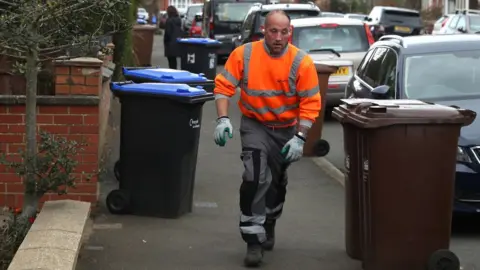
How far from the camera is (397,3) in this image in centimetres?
5772

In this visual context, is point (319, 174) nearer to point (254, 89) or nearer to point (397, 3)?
point (254, 89)

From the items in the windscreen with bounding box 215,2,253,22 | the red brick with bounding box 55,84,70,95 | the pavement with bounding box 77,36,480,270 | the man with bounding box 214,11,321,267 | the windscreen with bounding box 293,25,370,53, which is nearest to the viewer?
the man with bounding box 214,11,321,267

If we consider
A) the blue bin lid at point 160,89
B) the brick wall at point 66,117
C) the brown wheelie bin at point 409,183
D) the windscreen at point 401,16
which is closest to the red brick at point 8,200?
the brick wall at point 66,117

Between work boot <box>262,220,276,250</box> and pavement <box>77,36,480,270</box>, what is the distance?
0.06 metres

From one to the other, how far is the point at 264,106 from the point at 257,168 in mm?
420

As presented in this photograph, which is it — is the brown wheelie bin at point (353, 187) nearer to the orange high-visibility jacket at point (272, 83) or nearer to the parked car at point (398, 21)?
the orange high-visibility jacket at point (272, 83)

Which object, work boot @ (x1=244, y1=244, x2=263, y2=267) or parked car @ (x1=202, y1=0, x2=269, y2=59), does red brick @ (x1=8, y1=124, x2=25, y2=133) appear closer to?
work boot @ (x1=244, y1=244, x2=263, y2=267)

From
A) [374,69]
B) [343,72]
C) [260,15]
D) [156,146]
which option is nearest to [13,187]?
[156,146]

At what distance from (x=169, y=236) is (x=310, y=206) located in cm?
190

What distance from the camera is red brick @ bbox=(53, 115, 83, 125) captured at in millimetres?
7871

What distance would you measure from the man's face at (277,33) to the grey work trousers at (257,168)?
528 mm

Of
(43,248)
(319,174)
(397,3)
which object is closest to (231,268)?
(43,248)

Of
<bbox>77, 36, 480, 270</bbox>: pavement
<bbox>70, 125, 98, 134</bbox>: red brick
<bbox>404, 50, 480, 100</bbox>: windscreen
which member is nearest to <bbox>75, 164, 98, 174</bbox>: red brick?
<bbox>70, 125, 98, 134</bbox>: red brick

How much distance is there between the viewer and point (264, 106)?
6699 millimetres
